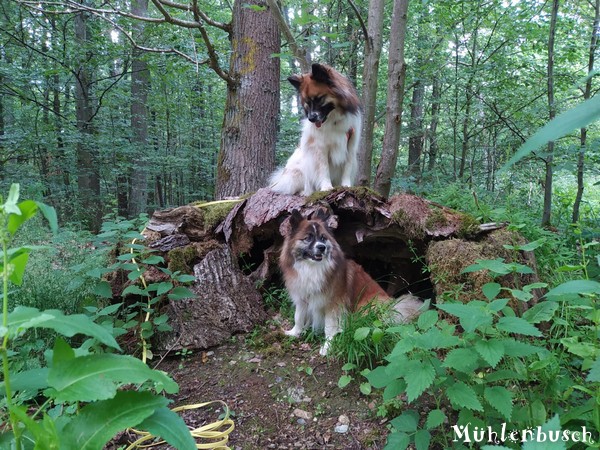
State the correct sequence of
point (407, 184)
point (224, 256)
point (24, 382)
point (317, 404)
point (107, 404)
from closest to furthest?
point (107, 404) < point (24, 382) < point (317, 404) < point (224, 256) < point (407, 184)

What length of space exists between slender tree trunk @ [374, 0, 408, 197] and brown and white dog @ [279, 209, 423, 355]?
182 cm

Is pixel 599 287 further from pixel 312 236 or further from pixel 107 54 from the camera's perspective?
pixel 107 54

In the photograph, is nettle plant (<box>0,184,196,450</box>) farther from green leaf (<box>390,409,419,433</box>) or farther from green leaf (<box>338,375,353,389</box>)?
green leaf (<box>338,375,353,389</box>)

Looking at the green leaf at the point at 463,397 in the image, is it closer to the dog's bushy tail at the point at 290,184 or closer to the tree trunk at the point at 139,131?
the dog's bushy tail at the point at 290,184

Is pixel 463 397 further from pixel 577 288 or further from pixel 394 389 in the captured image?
pixel 577 288

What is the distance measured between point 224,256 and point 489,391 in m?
2.86

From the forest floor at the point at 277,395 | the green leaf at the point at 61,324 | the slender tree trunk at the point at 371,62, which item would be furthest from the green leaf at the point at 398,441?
the slender tree trunk at the point at 371,62

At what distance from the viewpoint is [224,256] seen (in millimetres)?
4059

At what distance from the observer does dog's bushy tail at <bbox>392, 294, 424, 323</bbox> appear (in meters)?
3.40

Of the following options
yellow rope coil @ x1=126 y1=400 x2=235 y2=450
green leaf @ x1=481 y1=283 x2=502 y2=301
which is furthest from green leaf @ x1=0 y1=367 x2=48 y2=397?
green leaf @ x1=481 y1=283 x2=502 y2=301

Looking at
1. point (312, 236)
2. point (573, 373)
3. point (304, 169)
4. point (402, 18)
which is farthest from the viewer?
point (402, 18)

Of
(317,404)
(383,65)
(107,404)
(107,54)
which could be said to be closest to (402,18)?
(317,404)

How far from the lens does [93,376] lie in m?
1.12

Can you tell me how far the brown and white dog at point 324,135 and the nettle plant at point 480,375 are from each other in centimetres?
251
